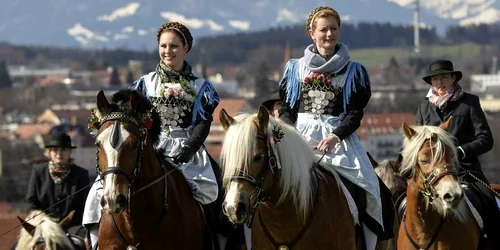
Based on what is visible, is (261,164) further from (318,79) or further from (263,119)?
(318,79)

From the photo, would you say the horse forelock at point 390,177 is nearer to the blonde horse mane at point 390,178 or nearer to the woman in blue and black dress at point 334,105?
the blonde horse mane at point 390,178

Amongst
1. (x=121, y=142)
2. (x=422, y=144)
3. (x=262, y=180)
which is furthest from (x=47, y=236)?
(x=262, y=180)

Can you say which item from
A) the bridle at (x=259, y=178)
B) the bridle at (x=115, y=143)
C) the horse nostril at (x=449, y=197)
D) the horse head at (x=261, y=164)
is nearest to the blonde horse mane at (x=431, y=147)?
the horse nostril at (x=449, y=197)

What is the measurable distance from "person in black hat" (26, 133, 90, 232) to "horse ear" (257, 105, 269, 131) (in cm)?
563

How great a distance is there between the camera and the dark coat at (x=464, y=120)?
1396cm

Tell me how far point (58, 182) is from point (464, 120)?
16.7 ft

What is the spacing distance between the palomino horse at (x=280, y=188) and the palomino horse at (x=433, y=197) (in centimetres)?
125

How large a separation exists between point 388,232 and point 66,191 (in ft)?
16.8

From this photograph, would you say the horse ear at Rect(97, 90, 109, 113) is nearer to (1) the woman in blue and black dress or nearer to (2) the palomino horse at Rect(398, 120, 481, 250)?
(1) the woman in blue and black dress

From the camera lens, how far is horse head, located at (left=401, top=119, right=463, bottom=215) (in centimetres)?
1258

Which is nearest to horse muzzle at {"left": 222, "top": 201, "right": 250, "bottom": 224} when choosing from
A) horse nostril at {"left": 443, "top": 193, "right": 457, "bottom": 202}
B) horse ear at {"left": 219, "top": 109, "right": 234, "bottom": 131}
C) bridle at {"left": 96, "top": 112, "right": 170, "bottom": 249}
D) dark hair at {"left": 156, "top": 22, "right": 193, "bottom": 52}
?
horse ear at {"left": 219, "top": 109, "right": 234, "bottom": 131}

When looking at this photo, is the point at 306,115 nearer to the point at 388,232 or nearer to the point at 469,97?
the point at 388,232

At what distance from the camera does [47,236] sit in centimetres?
1500

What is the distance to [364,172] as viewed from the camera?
12.2 metres
